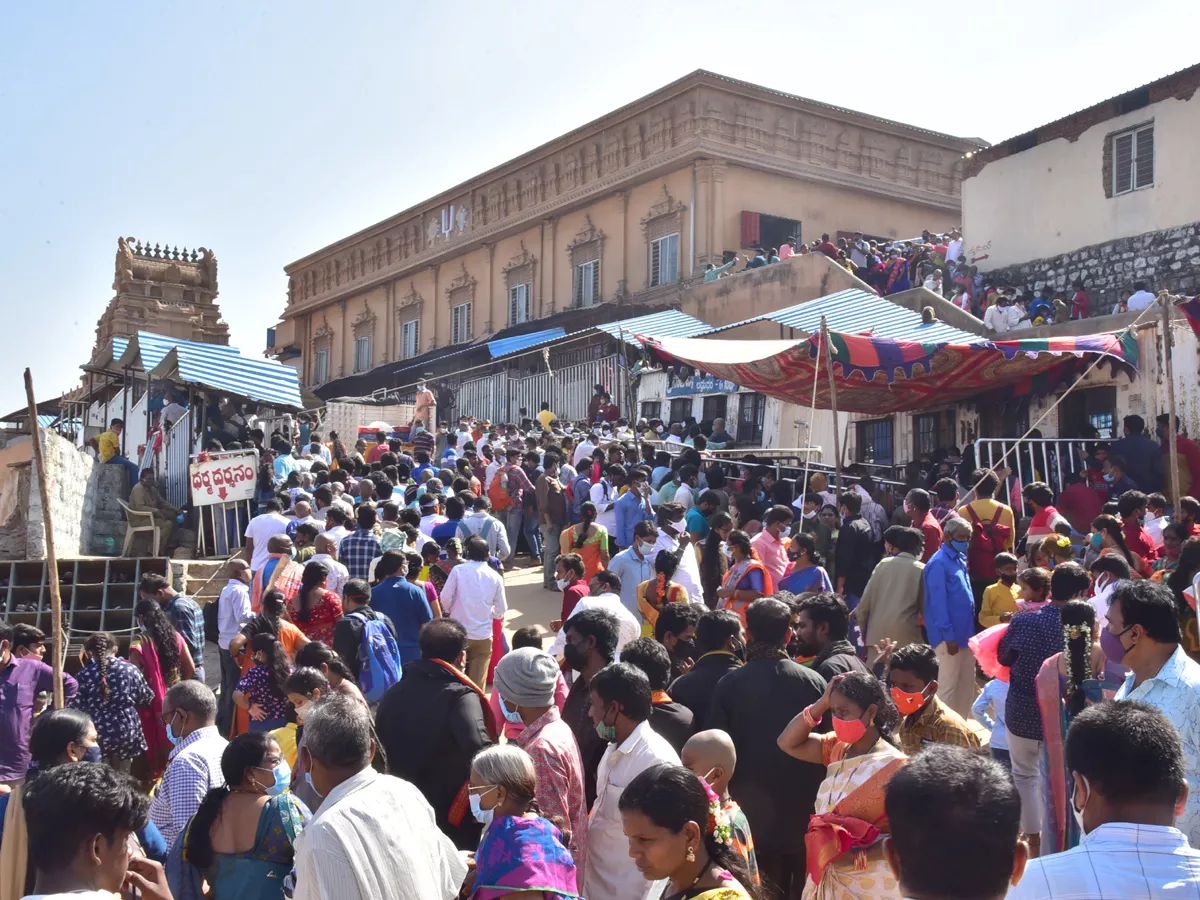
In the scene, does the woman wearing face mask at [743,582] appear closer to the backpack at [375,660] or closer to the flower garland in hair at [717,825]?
the backpack at [375,660]

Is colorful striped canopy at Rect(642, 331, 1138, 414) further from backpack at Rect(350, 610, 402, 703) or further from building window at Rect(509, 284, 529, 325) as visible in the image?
building window at Rect(509, 284, 529, 325)

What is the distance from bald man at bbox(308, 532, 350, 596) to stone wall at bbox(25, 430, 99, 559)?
16.1ft

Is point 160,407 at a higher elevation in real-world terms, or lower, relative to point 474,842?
higher

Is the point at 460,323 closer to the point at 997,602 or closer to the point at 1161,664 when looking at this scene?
the point at 997,602

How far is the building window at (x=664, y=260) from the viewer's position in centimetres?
2906

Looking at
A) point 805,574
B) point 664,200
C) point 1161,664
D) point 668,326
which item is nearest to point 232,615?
point 805,574

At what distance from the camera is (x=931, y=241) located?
25375mm

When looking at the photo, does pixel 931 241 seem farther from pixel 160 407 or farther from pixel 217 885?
pixel 217 885

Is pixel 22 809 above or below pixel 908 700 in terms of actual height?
below

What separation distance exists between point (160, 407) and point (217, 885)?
14.9 metres

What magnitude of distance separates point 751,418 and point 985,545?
1007 cm

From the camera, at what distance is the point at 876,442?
58.4ft

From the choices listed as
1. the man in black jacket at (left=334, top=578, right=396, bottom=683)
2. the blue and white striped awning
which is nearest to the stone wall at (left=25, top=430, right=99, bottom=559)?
the blue and white striped awning

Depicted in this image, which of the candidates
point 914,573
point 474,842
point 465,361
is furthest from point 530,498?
point 465,361
